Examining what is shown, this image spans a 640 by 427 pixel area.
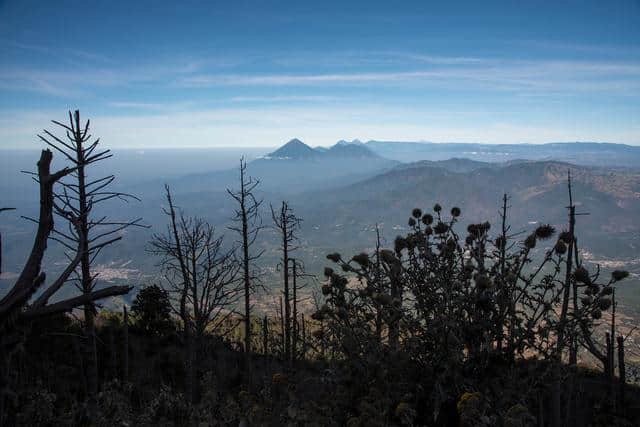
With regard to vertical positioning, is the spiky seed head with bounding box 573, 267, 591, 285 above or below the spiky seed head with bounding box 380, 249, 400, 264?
below

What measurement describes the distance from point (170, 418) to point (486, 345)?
3.60 m

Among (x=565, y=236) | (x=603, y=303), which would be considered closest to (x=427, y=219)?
(x=565, y=236)

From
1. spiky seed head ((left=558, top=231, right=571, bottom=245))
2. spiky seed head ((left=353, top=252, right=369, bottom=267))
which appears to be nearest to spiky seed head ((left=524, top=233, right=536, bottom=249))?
spiky seed head ((left=558, top=231, right=571, bottom=245))

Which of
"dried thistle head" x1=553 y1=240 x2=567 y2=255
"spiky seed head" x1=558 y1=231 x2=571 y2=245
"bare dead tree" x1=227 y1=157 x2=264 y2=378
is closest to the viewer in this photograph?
"dried thistle head" x1=553 y1=240 x2=567 y2=255

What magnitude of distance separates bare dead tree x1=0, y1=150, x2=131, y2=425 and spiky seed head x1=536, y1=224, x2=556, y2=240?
3948 mm

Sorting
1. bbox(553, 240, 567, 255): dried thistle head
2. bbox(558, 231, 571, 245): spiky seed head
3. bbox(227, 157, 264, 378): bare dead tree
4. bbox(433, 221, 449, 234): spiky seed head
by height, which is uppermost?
bbox(433, 221, 449, 234): spiky seed head

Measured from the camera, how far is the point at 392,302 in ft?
11.7

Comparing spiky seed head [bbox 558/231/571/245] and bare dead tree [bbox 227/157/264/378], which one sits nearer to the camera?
spiky seed head [bbox 558/231/571/245]

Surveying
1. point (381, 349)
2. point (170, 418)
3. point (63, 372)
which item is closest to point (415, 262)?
point (381, 349)

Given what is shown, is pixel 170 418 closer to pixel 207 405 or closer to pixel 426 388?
pixel 207 405

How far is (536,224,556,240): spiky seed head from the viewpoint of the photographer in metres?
3.99

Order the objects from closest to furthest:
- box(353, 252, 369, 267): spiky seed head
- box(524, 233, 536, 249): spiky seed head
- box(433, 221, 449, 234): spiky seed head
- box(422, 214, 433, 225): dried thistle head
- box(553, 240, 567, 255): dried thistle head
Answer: box(524, 233, 536, 249): spiky seed head, box(553, 240, 567, 255): dried thistle head, box(353, 252, 369, 267): spiky seed head, box(433, 221, 449, 234): spiky seed head, box(422, 214, 433, 225): dried thistle head

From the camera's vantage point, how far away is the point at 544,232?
4.07 meters

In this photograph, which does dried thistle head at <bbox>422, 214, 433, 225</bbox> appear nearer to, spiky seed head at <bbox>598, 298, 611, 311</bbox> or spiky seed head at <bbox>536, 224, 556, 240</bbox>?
spiky seed head at <bbox>536, 224, 556, 240</bbox>
